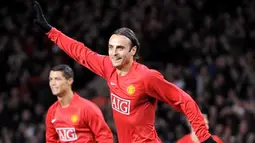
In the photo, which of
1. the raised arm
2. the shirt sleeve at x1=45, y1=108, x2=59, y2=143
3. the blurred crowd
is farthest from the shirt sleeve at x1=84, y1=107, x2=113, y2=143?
the blurred crowd

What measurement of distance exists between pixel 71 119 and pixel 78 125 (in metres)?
0.11

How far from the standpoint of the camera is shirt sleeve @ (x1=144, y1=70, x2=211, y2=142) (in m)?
5.38

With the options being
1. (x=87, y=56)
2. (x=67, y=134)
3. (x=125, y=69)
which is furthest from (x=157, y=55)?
(x=125, y=69)

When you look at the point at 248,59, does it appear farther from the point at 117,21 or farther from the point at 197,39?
the point at 117,21

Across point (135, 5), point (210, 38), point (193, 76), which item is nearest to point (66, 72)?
point (193, 76)

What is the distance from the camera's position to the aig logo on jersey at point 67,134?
7102mm

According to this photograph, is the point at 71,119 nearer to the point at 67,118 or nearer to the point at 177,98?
the point at 67,118

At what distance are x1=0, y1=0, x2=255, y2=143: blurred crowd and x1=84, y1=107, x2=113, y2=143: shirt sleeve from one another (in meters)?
4.00

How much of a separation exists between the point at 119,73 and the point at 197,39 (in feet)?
23.9

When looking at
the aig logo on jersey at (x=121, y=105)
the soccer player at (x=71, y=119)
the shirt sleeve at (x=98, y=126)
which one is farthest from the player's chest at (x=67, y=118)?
the aig logo on jersey at (x=121, y=105)

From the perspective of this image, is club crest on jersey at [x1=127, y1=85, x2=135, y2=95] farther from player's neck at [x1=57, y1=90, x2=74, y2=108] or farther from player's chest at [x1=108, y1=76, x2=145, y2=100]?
player's neck at [x1=57, y1=90, x2=74, y2=108]

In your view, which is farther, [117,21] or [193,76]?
[117,21]

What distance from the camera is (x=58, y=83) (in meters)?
7.29

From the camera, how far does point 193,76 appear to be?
12164 millimetres
